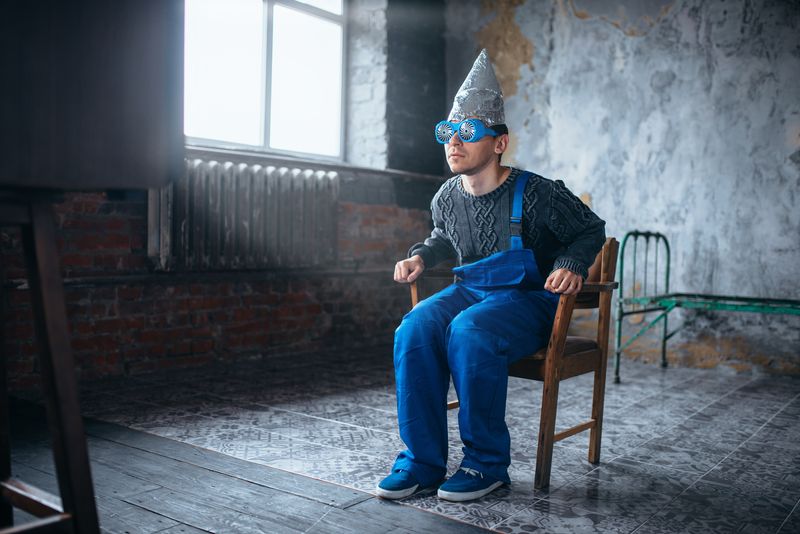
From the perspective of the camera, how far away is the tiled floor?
214cm

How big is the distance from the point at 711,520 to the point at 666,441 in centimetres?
91

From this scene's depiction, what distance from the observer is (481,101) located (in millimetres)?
2453

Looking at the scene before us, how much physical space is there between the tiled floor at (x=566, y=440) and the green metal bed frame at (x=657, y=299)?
13.1 inches

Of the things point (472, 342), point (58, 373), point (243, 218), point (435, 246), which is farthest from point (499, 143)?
point (243, 218)

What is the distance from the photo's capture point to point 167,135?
4.21 ft

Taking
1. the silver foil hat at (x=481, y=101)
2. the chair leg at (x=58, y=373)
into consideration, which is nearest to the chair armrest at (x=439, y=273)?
the silver foil hat at (x=481, y=101)

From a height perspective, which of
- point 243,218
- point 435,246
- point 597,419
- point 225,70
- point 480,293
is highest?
point 225,70

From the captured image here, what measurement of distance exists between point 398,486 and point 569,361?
0.69 m

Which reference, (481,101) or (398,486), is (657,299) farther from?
(398,486)

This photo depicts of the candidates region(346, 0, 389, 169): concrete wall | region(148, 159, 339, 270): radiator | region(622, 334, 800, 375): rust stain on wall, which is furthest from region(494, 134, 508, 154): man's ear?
region(346, 0, 389, 169): concrete wall

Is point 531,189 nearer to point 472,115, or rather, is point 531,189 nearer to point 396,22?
point 472,115

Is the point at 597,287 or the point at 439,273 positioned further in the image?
the point at 439,273

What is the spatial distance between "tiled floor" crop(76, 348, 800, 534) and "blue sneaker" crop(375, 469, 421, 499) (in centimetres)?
4

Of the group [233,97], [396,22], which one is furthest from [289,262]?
[396,22]
